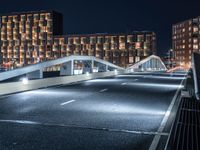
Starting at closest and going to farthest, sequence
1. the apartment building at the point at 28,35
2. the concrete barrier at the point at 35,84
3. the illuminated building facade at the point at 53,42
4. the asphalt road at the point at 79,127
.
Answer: the asphalt road at the point at 79,127, the concrete barrier at the point at 35,84, the illuminated building facade at the point at 53,42, the apartment building at the point at 28,35

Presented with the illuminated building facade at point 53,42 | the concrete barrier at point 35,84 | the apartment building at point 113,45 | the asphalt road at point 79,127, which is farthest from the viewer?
the illuminated building facade at point 53,42

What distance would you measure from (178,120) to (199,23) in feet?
624

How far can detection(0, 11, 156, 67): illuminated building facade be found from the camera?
16500 cm

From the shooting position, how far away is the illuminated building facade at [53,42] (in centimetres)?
16500

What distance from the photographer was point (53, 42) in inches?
6909

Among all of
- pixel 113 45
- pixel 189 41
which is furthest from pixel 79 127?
pixel 189 41

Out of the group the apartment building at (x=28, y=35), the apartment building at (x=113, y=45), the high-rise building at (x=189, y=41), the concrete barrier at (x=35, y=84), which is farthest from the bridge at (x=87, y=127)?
the high-rise building at (x=189, y=41)

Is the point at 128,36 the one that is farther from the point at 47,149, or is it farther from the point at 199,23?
the point at 47,149

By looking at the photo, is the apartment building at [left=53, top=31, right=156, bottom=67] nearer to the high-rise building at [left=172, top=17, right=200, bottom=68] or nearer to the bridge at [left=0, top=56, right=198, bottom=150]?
the high-rise building at [left=172, top=17, right=200, bottom=68]

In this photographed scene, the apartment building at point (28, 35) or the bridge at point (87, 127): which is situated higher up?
the apartment building at point (28, 35)

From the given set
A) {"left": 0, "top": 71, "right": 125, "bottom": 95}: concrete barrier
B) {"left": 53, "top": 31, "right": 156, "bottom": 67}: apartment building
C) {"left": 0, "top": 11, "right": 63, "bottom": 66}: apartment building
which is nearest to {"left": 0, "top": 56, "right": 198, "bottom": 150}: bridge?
{"left": 0, "top": 71, "right": 125, "bottom": 95}: concrete barrier

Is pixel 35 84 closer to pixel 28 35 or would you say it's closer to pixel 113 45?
pixel 113 45

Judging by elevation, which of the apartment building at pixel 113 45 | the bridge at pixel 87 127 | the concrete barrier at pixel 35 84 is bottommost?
the bridge at pixel 87 127

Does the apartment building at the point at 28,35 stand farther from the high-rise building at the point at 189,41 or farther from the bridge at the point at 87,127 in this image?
the bridge at the point at 87,127
